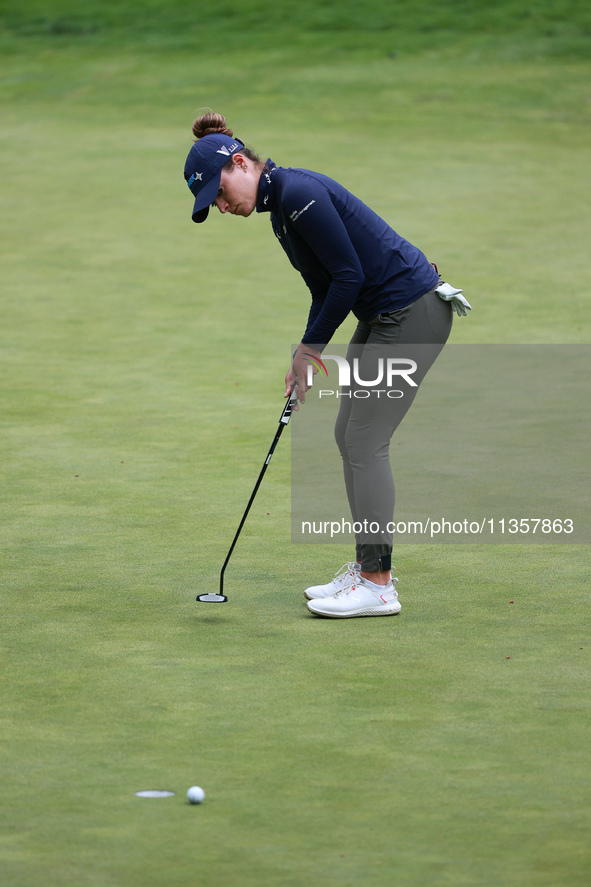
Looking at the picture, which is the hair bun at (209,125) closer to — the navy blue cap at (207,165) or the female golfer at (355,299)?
the female golfer at (355,299)

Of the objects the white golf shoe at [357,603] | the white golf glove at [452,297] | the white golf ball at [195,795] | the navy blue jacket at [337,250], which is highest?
the navy blue jacket at [337,250]

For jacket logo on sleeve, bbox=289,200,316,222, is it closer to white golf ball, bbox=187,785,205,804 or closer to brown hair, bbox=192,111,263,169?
brown hair, bbox=192,111,263,169

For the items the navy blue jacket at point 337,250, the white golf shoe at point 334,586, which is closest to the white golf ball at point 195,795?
the white golf shoe at point 334,586

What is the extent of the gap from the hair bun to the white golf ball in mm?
2405

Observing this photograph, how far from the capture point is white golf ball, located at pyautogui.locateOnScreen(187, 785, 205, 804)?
314 cm

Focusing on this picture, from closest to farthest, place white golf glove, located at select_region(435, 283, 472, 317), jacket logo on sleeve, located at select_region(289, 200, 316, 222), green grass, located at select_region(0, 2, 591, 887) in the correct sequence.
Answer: green grass, located at select_region(0, 2, 591, 887), jacket logo on sleeve, located at select_region(289, 200, 316, 222), white golf glove, located at select_region(435, 283, 472, 317)

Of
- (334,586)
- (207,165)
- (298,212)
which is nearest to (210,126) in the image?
(207,165)

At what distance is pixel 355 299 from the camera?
4.46 metres

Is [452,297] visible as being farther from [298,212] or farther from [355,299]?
[298,212]

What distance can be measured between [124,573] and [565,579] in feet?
5.99

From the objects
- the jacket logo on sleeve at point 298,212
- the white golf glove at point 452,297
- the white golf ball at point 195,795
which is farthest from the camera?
the white golf glove at point 452,297

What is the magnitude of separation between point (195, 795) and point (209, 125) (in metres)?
2.45

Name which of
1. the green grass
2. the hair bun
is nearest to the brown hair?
the hair bun

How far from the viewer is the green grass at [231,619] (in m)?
3.00
